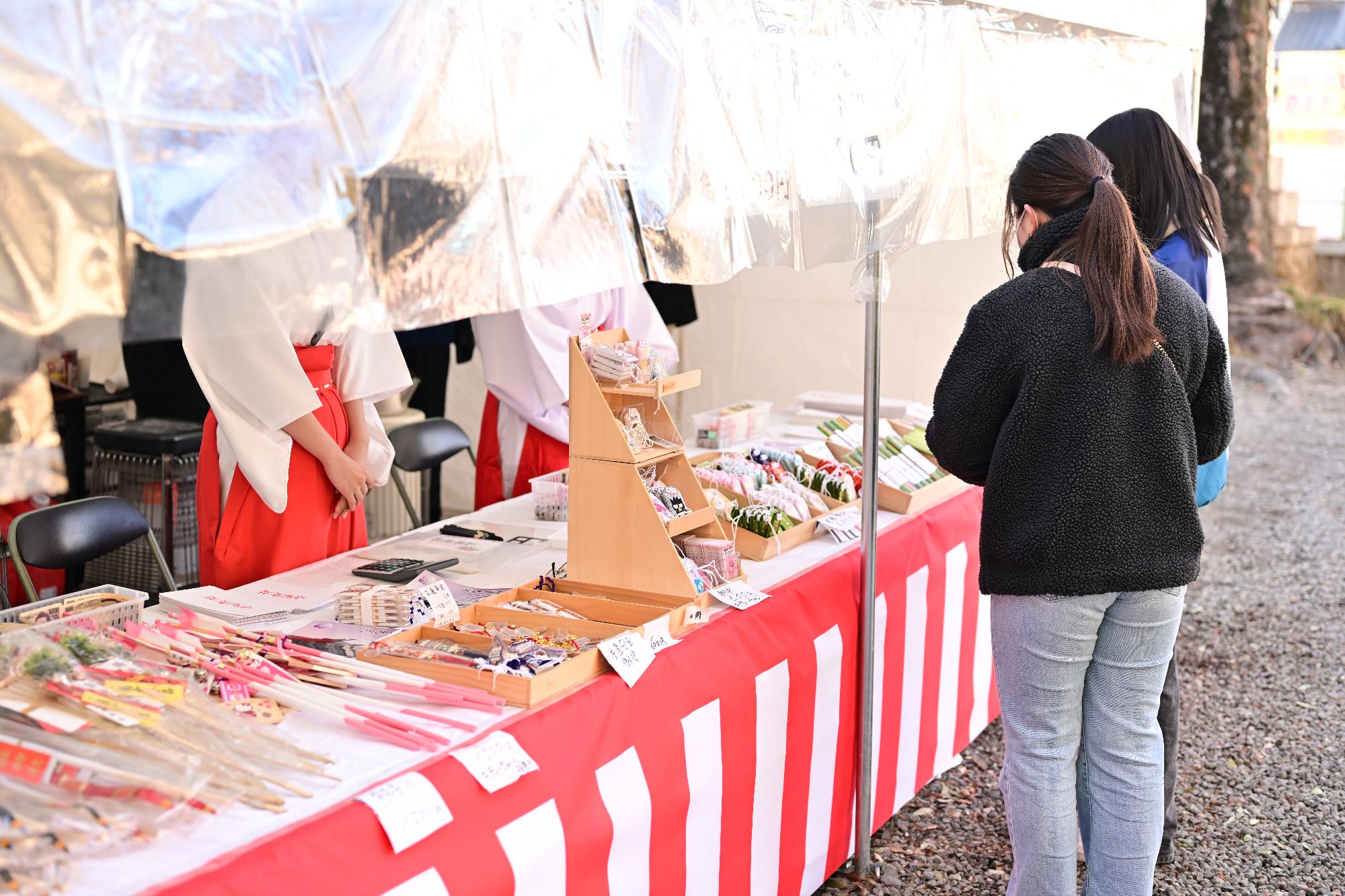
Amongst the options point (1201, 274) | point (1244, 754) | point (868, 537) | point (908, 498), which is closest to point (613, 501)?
point (868, 537)

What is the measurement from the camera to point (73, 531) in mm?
2611

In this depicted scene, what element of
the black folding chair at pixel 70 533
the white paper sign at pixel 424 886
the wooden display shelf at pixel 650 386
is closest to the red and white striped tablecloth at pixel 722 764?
the white paper sign at pixel 424 886

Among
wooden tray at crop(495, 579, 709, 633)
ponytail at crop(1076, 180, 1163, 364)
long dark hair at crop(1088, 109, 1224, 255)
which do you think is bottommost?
wooden tray at crop(495, 579, 709, 633)

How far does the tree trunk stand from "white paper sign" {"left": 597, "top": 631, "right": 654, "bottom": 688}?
31.9 ft

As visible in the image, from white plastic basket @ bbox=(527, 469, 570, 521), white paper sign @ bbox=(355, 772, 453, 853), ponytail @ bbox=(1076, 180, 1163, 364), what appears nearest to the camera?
white paper sign @ bbox=(355, 772, 453, 853)

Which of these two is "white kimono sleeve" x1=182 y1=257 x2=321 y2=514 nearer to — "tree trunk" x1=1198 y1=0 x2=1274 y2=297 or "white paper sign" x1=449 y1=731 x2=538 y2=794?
"white paper sign" x1=449 y1=731 x2=538 y2=794

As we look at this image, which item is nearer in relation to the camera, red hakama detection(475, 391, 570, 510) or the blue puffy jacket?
the blue puffy jacket

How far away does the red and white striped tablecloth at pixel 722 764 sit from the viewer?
1.48 metres

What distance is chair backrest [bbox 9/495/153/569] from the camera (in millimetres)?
2551

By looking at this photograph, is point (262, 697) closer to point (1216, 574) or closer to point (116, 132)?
point (116, 132)

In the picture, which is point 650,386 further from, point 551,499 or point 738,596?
point 551,499

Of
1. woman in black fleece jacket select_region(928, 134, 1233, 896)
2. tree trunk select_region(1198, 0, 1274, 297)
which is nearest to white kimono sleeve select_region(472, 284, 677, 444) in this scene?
woman in black fleece jacket select_region(928, 134, 1233, 896)

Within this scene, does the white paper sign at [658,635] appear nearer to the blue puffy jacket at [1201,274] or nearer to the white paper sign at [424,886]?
the white paper sign at [424,886]

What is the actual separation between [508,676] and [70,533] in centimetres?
138
